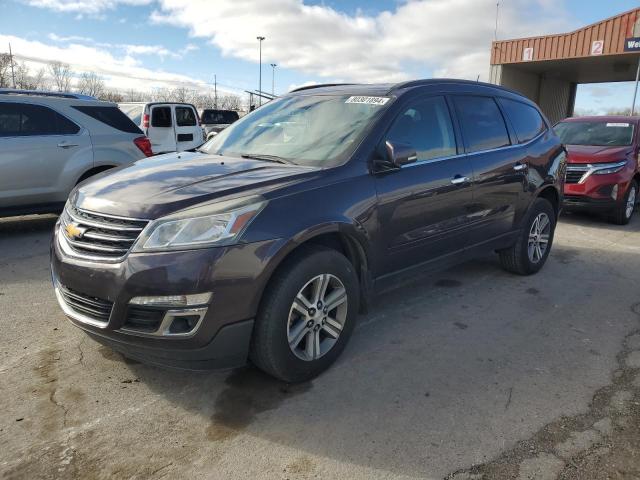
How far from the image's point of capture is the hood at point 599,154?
26.6 ft

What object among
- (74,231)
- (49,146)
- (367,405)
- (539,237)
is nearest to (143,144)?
(49,146)

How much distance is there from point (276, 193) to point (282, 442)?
130cm

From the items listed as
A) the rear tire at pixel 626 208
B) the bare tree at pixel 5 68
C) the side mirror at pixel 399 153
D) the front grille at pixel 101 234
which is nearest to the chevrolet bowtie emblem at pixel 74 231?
the front grille at pixel 101 234

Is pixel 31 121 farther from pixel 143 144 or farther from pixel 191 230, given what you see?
pixel 191 230

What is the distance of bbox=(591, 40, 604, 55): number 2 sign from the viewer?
931 inches

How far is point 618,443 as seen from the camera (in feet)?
8.38

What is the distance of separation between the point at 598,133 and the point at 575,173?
4.84 ft

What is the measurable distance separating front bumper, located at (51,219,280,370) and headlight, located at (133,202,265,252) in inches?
2.0

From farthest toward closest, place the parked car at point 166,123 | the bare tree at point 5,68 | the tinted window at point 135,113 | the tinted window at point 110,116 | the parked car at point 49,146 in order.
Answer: the bare tree at point 5,68, the tinted window at point 135,113, the parked car at point 166,123, the tinted window at point 110,116, the parked car at point 49,146

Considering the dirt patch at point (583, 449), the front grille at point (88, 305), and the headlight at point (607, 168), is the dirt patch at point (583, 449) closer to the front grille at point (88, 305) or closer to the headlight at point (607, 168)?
the front grille at point (88, 305)

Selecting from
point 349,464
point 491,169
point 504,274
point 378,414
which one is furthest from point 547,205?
point 349,464

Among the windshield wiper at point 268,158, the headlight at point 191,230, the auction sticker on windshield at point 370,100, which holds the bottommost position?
the headlight at point 191,230

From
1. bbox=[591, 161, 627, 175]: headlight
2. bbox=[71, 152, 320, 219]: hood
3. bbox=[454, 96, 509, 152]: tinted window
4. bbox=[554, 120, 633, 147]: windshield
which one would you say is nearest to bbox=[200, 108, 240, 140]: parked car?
bbox=[554, 120, 633, 147]: windshield

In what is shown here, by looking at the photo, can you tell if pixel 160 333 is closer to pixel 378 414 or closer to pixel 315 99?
pixel 378 414
